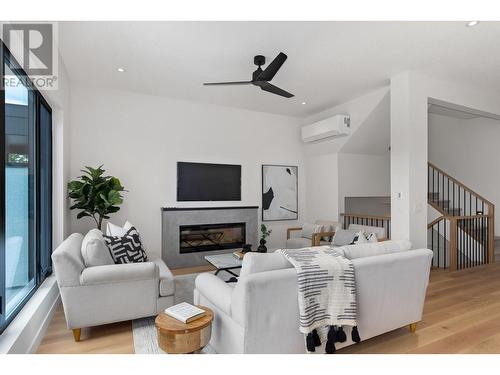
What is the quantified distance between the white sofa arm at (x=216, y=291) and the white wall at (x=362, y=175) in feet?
12.9

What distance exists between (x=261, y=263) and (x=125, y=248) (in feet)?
5.84

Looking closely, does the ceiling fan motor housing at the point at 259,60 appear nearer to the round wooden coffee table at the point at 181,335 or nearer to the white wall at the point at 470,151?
the round wooden coffee table at the point at 181,335

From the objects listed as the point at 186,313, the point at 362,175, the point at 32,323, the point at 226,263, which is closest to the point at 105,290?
the point at 32,323

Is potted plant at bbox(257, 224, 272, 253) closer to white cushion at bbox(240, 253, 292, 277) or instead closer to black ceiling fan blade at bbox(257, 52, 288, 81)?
white cushion at bbox(240, 253, 292, 277)

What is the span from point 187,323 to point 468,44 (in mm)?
4008

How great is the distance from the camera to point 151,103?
16.3ft

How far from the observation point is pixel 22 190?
2691mm

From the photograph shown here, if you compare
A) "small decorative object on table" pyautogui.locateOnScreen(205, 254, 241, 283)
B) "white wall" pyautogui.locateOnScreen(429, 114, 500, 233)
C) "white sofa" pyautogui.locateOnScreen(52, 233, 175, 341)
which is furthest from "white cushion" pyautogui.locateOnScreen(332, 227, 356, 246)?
"white wall" pyautogui.locateOnScreen(429, 114, 500, 233)

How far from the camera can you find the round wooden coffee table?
1.89 metres

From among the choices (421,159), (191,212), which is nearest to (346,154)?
(421,159)

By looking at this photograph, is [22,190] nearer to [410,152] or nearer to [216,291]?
[216,291]

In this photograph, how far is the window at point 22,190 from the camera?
2125 mm

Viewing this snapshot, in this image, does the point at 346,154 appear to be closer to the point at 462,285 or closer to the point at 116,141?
the point at 462,285

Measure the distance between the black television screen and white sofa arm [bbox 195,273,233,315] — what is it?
288cm
